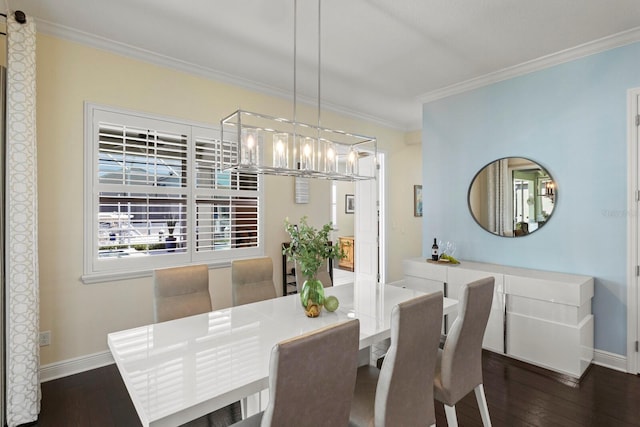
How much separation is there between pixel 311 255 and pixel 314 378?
93 cm

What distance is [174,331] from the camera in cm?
192

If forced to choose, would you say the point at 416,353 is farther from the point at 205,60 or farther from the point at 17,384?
the point at 205,60

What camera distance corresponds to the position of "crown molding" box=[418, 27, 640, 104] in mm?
2889

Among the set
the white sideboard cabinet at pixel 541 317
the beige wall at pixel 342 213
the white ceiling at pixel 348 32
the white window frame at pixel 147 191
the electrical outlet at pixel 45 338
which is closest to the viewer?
the white ceiling at pixel 348 32

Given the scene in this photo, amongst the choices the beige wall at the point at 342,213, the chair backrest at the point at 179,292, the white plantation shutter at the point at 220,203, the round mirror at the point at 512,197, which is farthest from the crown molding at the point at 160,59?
the beige wall at the point at 342,213

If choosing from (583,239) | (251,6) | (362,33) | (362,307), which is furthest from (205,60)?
(583,239)

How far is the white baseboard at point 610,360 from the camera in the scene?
293cm

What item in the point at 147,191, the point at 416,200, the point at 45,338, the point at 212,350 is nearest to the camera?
the point at 212,350

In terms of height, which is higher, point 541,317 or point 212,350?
point 212,350

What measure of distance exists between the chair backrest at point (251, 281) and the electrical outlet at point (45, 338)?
1.50 m

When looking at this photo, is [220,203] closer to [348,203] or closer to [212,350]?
[212,350]

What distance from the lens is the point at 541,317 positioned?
301 cm

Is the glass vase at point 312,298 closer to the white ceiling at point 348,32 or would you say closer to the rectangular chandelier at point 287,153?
the rectangular chandelier at point 287,153

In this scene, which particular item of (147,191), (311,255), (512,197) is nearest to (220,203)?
(147,191)
